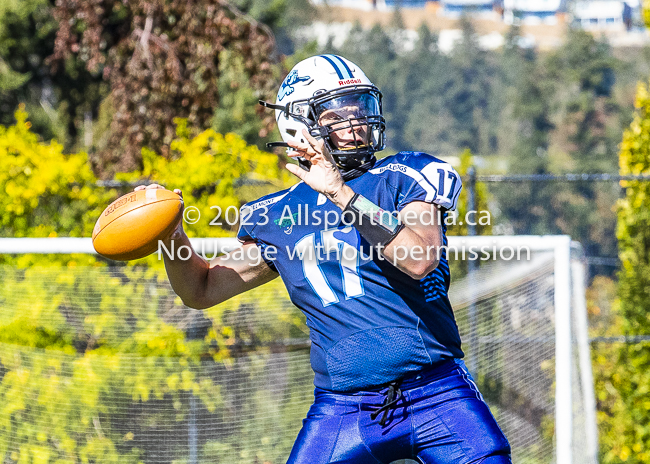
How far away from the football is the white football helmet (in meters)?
0.48

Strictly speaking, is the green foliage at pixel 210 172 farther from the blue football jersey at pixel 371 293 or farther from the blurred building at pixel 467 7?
the blurred building at pixel 467 7

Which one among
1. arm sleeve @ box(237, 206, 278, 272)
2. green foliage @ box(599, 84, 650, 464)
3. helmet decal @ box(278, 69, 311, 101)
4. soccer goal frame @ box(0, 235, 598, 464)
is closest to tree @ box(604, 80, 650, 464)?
green foliage @ box(599, 84, 650, 464)

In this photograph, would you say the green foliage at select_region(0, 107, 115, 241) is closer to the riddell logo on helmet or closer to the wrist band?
the riddell logo on helmet

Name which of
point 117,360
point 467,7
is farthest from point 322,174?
point 467,7

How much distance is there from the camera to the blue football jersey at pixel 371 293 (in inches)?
91.0

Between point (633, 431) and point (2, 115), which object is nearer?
point (633, 431)

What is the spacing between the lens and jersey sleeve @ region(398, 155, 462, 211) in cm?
226

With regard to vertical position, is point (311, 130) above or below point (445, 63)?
below

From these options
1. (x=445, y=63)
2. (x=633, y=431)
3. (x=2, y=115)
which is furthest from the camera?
(x=445, y=63)


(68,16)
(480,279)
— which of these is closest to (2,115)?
(68,16)

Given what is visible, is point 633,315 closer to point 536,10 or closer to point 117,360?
point 117,360

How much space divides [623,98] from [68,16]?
53.3m

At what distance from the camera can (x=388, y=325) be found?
234cm

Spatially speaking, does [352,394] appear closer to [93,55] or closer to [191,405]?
[191,405]
